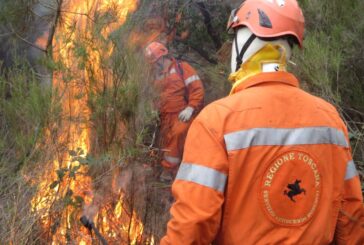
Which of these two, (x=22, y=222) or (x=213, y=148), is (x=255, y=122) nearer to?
(x=213, y=148)

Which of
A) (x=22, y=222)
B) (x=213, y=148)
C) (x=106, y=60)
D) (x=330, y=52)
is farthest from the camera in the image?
(x=330, y=52)

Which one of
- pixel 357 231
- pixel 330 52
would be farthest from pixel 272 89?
pixel 330 52

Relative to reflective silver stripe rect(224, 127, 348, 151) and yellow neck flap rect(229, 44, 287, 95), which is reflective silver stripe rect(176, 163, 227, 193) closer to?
reflective silver stripe rect(224, 127, 348, 151)

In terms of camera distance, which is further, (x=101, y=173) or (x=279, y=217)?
(x=101, y=173)

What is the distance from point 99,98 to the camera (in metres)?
3.99

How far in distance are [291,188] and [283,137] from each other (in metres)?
0.21

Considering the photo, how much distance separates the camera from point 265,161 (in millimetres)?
1981

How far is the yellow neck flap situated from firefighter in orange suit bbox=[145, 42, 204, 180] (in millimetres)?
2163

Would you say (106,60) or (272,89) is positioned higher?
(272,89)

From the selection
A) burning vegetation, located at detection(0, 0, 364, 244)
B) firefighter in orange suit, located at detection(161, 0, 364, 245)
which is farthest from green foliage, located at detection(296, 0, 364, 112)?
firefighter in orange suit, located at detection(161, 0, 364, 245)

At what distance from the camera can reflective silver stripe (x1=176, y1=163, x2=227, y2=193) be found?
6.24ft

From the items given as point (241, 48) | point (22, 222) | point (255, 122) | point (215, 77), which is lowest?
point (22, 222)

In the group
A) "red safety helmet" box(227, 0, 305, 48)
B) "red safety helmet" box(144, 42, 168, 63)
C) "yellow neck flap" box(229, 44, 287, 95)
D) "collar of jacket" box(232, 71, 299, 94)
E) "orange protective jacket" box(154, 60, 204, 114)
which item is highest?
"red safety helmet" box(227, 0, 305, 48)

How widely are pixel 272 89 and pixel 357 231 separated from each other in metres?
0.76
